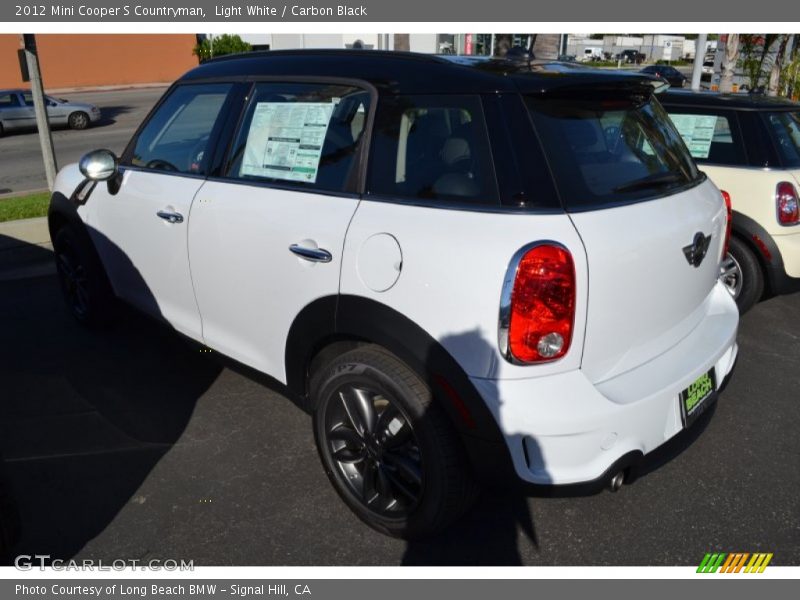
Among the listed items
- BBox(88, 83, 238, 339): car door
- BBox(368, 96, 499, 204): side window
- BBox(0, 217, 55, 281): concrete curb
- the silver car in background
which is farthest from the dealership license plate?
the silver car in background

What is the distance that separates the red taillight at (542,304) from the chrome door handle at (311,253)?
79 centimetres

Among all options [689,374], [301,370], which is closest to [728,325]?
[689,374]

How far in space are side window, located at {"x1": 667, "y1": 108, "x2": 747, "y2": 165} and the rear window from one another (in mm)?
2422

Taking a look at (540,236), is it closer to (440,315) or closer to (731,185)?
(440,315)

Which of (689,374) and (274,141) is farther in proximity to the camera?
(274,141)

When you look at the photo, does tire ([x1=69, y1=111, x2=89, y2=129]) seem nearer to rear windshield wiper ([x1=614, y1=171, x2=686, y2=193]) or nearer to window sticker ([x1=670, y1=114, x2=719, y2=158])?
window sticker ([x1=670, y1=114, x2=719, y2=158])

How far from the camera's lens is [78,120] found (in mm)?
21203

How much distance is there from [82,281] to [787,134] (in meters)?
5.02

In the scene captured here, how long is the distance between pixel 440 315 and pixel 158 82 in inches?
1668

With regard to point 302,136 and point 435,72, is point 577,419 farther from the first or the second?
point 302,136

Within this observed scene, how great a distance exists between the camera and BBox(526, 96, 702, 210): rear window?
7.93 feet

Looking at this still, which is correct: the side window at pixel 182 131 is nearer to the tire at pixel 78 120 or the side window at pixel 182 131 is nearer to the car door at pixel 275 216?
the car door at pixel 275 216

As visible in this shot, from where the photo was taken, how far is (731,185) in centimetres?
507

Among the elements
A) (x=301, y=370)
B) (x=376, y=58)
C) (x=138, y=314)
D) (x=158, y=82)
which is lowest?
(x=158, y=82)
